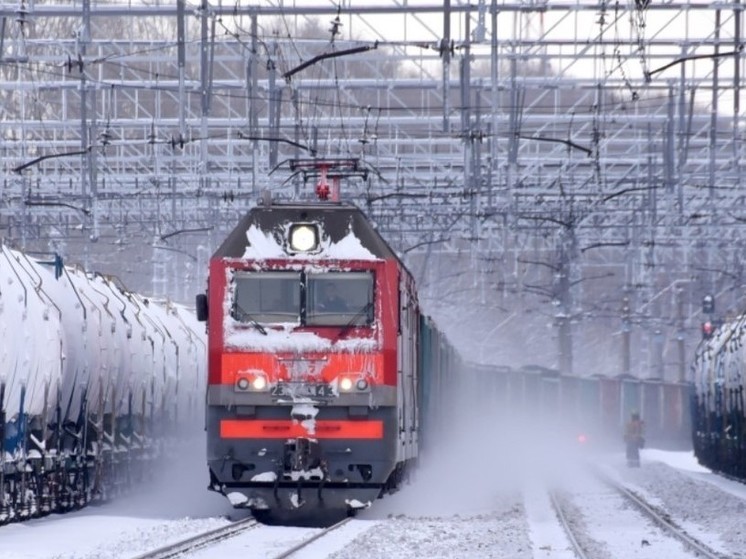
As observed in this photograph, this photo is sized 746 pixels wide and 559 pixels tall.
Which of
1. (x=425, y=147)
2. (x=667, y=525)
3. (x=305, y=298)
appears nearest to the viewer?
(x=305, y=298)

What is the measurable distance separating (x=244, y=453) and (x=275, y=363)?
103cm

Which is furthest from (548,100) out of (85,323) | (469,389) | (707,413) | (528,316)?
(85,323)

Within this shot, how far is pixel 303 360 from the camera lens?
18641 millimetres

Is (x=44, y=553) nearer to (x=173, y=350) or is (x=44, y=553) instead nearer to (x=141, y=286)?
(x=173, y=350)

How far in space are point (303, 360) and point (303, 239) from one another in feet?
4.84

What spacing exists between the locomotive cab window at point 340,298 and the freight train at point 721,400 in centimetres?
1519

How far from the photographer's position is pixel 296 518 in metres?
20.7

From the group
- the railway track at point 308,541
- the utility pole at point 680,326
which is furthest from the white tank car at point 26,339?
the utility pole at point 680,326

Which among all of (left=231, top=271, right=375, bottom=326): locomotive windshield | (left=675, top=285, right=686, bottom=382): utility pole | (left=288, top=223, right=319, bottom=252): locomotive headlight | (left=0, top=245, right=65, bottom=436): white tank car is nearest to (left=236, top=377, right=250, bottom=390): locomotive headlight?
(left=231, top=271, right=375, bottom=326): locomotive windshield

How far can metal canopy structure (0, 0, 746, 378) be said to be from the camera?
2912cm

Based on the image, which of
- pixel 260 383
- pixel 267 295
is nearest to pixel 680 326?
pixel 267 295

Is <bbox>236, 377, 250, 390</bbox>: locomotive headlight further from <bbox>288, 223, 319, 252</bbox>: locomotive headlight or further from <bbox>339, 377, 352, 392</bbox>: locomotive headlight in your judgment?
<bbox>288, 223, 319, 252</bbox>: locomotive headlight

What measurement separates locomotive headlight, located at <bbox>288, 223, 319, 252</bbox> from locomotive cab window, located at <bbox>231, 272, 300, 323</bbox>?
329 millimetres

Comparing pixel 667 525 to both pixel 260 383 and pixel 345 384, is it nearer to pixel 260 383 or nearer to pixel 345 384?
pixel 345 384
